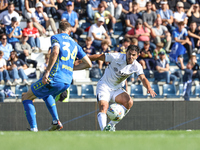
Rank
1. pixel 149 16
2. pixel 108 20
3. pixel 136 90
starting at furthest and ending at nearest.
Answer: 1. pixel 149 16
2. pixel 108 20
3. pixel 136 90

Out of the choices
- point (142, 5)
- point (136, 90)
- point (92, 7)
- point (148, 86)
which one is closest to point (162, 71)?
point (136, 90)

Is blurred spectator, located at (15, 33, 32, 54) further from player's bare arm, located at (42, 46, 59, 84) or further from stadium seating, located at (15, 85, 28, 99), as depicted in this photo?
player's bare arm, located at (42, 46, 59, 84)

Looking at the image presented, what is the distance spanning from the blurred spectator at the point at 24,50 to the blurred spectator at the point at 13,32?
297 mm

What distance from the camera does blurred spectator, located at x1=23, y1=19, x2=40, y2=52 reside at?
15500 millimetres

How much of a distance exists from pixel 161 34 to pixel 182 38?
87 cm

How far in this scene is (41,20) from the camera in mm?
16453

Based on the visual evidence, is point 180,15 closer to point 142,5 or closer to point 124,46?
point 142,5

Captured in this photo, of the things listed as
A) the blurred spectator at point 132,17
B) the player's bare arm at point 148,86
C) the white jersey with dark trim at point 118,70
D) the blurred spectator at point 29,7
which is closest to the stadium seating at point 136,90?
the blurred spectator at point 132,17

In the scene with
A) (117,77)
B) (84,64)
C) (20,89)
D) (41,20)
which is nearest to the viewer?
(84,64)

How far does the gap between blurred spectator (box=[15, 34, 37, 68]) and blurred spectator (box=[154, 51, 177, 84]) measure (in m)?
4.42

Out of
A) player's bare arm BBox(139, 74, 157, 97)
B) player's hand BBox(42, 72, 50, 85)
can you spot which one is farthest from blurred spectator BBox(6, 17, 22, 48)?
player's hand BBox(42, 72, 50, 85)
